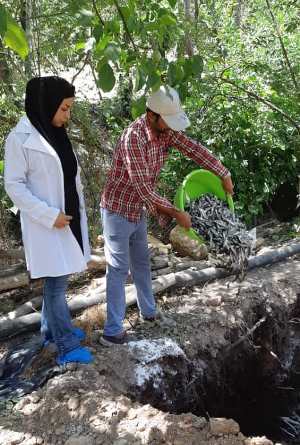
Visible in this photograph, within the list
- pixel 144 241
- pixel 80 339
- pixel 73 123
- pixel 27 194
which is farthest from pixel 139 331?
pixel 73 123

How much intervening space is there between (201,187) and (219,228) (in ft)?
1.32

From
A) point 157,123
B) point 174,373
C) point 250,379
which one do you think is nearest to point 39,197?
point 157,123

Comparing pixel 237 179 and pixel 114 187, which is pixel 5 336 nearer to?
pixel 114 187

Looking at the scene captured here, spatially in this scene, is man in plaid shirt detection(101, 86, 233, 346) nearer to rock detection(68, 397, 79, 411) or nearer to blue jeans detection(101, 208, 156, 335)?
blue jeans detection(101, 208, 156, 335)

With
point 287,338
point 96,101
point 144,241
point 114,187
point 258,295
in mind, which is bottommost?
point 287,338

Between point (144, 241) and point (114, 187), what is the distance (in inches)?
20.2

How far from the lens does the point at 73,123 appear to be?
553 cm

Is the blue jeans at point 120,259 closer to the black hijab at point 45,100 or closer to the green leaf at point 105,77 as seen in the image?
the black hijab at point 45,100

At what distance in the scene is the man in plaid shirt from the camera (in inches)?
122

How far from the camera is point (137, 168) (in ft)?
10.2

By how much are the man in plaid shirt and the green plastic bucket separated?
0.78 feet

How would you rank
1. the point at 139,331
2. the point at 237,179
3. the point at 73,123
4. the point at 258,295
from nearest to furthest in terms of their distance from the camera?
the point at 139,331 → the point at 258,295 → the point at 73,123 → the point at 237,179

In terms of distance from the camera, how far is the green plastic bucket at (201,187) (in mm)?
3898

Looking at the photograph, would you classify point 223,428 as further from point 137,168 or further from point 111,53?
point 111,53
